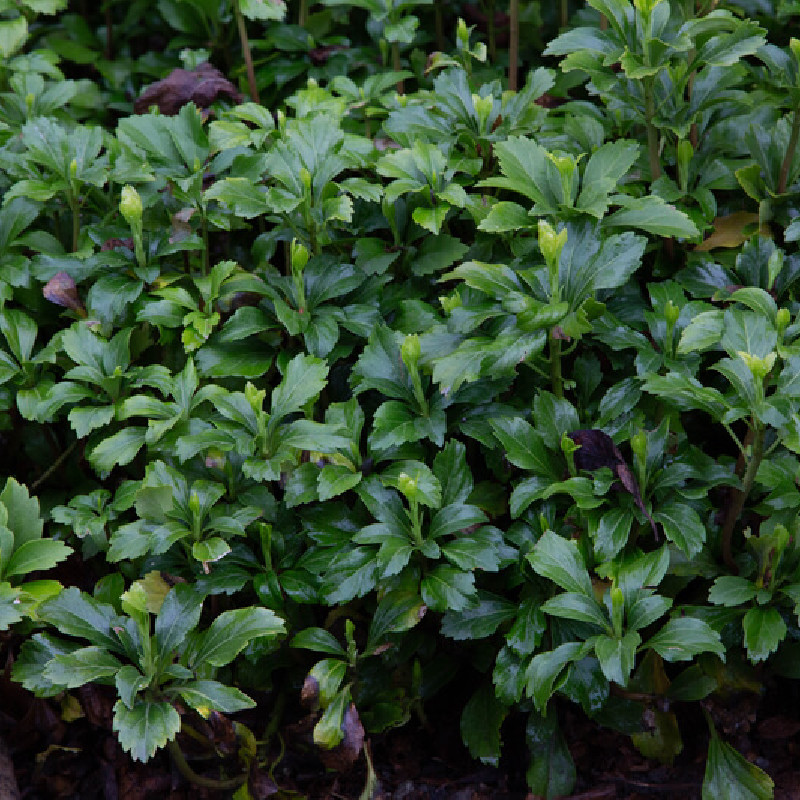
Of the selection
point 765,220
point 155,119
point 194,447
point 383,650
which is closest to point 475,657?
point 383,650

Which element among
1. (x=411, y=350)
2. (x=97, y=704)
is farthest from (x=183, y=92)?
(x=97, y=704)

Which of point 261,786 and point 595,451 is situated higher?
point 595,451

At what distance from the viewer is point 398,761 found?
6.68 feet

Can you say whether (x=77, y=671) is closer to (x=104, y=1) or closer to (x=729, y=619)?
(x=729, y=619)

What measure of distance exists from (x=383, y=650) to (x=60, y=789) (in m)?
0.82

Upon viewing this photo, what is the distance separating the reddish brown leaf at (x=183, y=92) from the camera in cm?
274

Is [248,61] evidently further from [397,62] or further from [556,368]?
[556,368]

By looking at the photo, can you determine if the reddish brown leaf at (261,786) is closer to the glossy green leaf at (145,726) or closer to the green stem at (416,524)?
the glossy green leaf at (145,726)

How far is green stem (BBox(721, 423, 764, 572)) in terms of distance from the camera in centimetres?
171

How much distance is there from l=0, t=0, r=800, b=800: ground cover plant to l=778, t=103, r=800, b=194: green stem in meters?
0.01

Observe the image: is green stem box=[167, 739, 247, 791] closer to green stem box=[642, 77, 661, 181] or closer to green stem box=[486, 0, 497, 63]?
green stem box=[642, 77, 661, 181]

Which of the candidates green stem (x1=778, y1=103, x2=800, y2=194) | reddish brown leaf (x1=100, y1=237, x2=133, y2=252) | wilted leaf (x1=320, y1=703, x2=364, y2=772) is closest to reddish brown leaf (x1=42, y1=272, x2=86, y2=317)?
reddish brown leaf (x1=100, y1=237, x2=133, y2=252)

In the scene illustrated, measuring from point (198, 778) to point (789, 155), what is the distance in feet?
6.34

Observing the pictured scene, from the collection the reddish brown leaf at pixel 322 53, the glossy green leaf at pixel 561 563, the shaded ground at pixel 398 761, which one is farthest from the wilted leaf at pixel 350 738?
the reddish brown leaf at pixel 322 53
